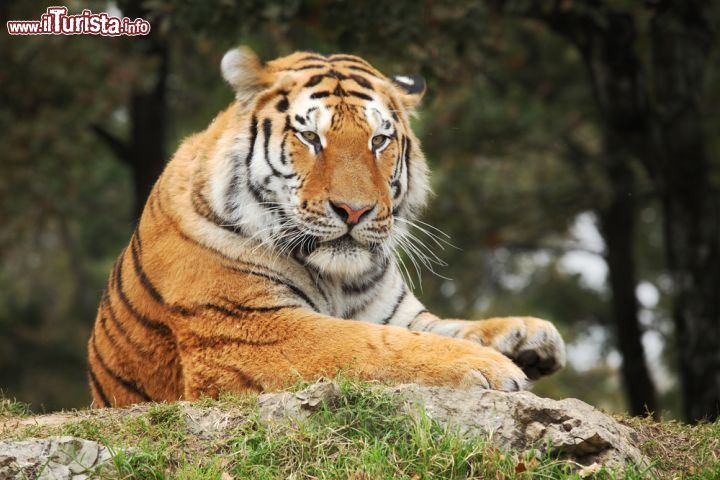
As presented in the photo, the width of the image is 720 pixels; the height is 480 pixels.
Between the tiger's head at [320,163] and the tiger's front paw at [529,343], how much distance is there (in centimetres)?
68

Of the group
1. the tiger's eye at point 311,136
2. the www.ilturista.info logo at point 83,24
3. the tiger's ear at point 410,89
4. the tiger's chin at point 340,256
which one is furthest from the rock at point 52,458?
the www.ilturista.info logo at point 83,24

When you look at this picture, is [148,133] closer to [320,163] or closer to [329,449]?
[320,163]

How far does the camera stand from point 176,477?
3756 millimetres

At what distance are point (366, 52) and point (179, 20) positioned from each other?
161 cm

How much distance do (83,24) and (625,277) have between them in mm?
8090

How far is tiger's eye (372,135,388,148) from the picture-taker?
192 inches

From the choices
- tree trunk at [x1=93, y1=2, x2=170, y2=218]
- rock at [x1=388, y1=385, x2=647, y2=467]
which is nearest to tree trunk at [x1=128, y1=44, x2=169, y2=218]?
tree trunk at [x1=93, y1=2, x2=170, y2=218]

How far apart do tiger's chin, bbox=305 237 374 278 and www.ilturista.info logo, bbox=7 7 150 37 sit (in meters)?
4.40

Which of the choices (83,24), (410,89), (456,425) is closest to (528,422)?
(456,425)

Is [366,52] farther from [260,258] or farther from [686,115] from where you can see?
[260,258]

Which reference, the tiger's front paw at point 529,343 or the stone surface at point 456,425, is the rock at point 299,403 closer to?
the stone surface at point 456,425

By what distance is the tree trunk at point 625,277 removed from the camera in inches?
512

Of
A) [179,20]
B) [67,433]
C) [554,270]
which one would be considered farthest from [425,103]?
[554,270]

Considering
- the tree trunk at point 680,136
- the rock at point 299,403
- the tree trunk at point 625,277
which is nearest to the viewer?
the rock at point 299,403
